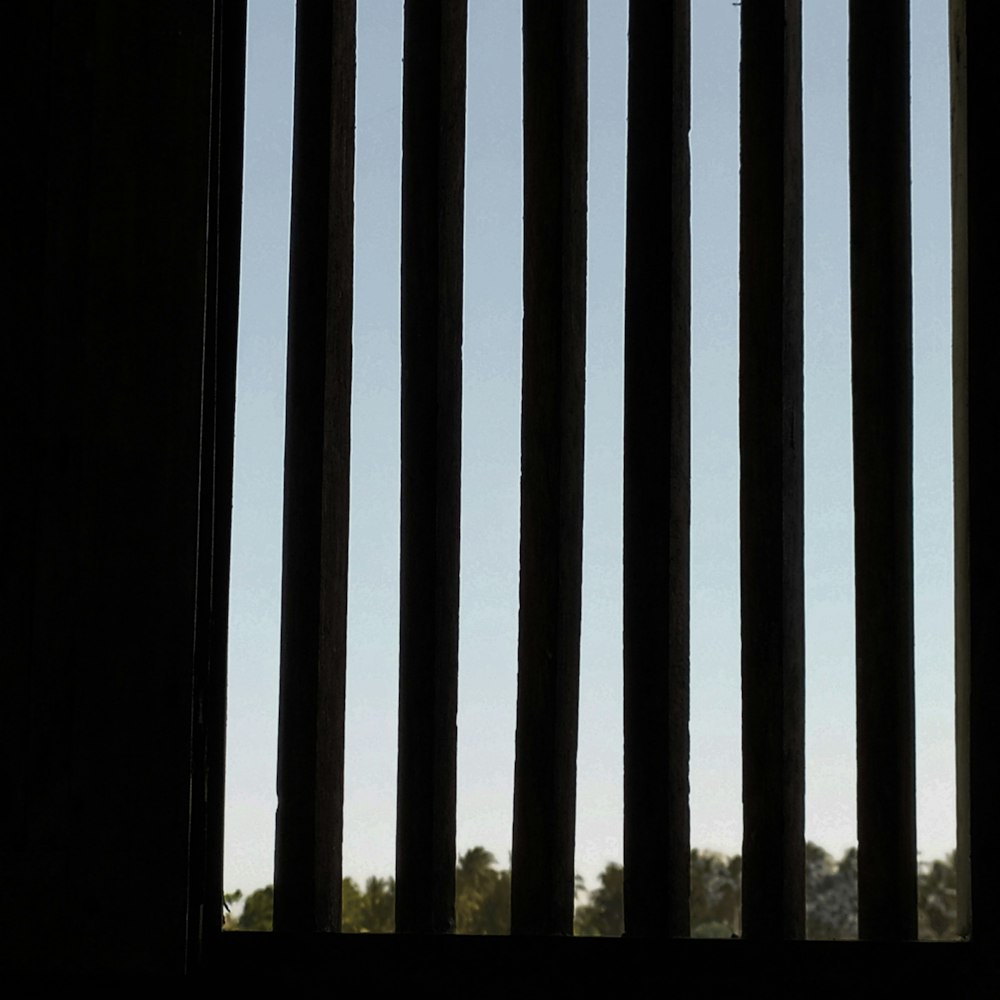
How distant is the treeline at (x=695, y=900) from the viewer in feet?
5.15

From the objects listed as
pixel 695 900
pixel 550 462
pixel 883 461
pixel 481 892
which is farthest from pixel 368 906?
pixel 883 461

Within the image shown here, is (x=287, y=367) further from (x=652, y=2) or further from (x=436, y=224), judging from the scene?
(x=652, y=2)

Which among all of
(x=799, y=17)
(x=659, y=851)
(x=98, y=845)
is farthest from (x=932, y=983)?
(x=799, y=17)

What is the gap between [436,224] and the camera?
1.58 m

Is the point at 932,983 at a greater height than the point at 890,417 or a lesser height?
lesser

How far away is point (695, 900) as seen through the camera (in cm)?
166

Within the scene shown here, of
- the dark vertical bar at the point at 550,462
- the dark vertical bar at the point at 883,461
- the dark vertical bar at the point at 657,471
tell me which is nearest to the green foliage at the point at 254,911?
the dark vertical bar at the point at 550,462

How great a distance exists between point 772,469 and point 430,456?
409 millimetres

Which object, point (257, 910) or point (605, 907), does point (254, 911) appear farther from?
point (605, 907)

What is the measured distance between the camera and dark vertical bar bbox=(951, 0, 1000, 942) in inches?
56.1

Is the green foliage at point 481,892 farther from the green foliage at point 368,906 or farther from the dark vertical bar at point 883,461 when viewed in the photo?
the dark vertical bar at point 883,461

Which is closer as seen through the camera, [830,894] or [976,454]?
[976,454]

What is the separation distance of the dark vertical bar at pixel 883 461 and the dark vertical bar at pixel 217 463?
2.46ft

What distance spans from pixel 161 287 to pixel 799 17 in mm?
853
